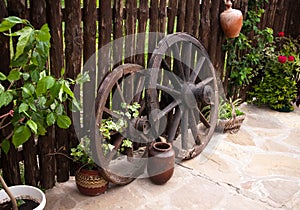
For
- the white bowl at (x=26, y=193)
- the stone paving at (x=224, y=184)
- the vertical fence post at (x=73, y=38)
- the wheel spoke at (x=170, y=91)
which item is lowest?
the stone paving at (x=224, y=184)

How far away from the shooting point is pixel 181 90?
3.12 meters

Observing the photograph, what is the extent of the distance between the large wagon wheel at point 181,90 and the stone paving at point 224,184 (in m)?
0.22

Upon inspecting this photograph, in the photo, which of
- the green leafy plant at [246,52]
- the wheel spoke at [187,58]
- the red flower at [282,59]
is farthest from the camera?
the red flower at [282,59]

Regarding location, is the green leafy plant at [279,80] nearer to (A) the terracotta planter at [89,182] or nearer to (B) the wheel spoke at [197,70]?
(B) the wheel spoke at [197,70]

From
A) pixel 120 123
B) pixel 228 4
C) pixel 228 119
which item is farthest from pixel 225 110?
pixel 120 123

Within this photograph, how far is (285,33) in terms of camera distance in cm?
526

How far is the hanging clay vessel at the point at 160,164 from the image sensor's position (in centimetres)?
274

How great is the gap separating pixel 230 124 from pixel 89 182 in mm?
1824

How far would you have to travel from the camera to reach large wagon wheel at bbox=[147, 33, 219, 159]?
2.90m

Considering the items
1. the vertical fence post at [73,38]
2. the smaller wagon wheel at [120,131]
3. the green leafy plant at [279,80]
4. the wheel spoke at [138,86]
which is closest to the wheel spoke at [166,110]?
the smaller wagon wheel at [120,131]

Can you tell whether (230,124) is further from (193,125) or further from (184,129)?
(184,129)

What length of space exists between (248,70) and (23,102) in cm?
321

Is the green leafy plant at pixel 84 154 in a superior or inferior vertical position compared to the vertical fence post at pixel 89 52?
inferior

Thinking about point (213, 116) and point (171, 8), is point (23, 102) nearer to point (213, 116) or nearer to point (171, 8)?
point (171, 8)
